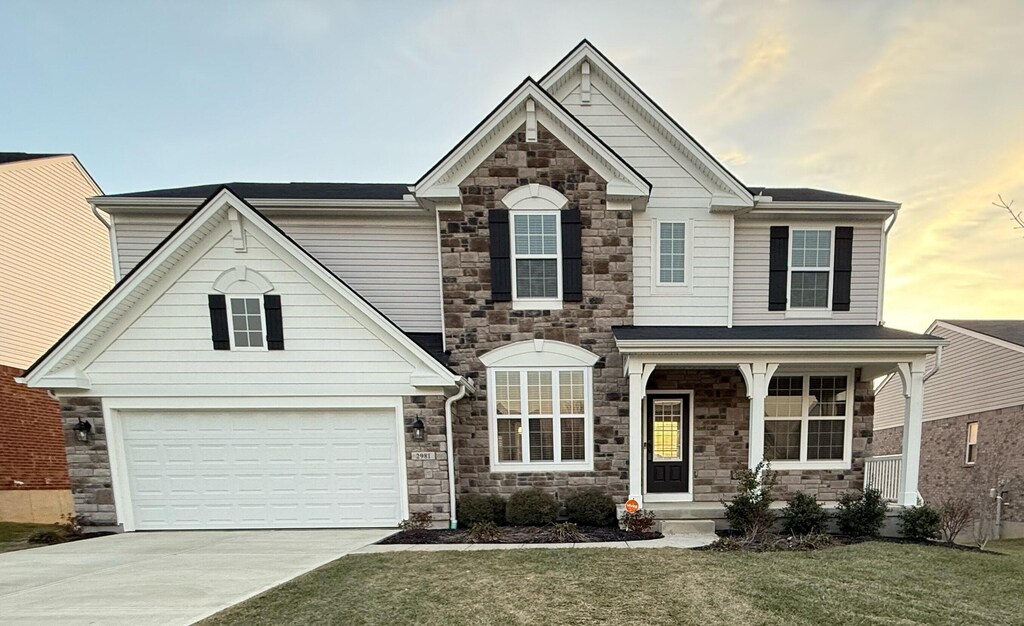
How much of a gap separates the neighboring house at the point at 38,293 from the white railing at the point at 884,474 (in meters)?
18.9

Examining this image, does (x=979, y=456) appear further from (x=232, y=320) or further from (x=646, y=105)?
(x=232, y=320)

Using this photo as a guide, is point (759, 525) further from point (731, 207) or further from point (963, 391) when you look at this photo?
point (963, 391)

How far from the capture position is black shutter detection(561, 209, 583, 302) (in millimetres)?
7613

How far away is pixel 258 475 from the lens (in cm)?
701

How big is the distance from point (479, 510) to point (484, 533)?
74 cm

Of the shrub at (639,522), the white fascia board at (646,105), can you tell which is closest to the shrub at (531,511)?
the shrub at (639,522)

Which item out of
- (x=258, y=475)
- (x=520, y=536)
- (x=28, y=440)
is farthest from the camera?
(x=28, y=440)

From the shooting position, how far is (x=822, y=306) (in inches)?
329

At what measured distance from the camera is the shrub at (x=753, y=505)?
6367 millimetres

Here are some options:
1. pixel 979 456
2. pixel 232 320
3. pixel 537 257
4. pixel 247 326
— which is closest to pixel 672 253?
pixel 537 257

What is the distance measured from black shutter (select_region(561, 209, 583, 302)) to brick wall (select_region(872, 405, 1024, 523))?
14106 mm

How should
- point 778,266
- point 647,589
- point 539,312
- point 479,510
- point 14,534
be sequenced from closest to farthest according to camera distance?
point 647,589
point 479,510
point 14,534
point 539,312
point 778,266

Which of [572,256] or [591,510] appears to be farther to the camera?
[572,256]

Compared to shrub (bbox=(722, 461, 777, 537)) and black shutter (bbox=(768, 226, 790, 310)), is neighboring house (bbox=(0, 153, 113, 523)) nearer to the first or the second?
shrub (bbox=(722, 461, 777, 537))
